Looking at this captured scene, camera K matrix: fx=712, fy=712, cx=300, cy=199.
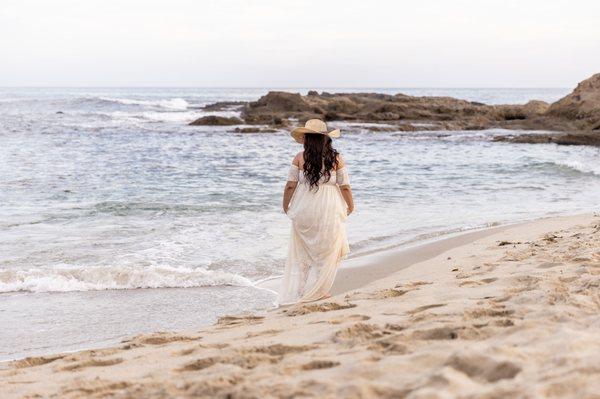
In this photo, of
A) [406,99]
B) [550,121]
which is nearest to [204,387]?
[550,121]

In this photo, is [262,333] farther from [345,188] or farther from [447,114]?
[447,114]

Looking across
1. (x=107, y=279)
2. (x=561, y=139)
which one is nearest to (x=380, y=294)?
(x=107, y=279)

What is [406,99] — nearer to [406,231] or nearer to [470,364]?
[406,231]

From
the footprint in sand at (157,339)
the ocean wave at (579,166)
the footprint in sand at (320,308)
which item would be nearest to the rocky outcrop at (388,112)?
the ocean wave at (579,166)

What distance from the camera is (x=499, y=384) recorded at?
2.94m

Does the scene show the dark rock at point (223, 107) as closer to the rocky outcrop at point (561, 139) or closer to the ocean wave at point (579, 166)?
the rocky outcrop at point (561, 139)

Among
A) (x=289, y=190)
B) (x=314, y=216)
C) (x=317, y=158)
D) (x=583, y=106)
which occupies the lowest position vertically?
(x=314, y=216)

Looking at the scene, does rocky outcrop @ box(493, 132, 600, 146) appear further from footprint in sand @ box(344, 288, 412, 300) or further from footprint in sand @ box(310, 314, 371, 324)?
footprint in sand @ box(310, 314, 371, 324)

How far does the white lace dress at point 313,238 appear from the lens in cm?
641

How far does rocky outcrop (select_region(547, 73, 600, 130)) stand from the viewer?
107 ft

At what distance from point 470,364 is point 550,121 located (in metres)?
34.5

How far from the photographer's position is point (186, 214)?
11938mm

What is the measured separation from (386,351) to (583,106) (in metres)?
33.3

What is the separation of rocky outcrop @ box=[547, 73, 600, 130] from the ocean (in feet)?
23.2
